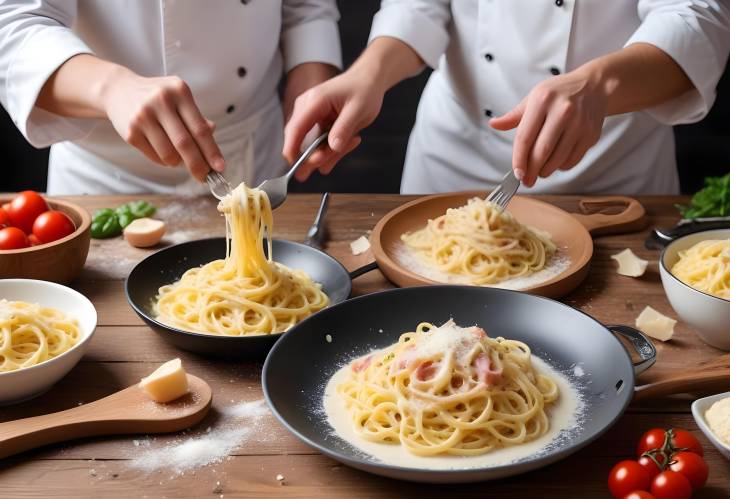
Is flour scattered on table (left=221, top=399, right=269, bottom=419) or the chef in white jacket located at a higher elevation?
the chef in white jacket

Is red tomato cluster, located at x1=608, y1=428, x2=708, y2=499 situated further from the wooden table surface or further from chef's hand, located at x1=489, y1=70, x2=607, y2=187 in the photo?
chef's hand, located at x1=489, y1=70, x2=607, y2=187

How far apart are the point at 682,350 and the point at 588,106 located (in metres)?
0.76

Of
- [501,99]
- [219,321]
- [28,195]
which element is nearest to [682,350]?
[219,321]

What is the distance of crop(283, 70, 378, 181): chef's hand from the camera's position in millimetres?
2680

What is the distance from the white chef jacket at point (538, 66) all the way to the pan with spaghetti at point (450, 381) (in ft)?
3.86

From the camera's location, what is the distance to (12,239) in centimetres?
247

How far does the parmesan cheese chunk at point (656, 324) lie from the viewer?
7.37 feet

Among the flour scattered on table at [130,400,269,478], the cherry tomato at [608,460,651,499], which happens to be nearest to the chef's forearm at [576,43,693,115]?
the cherry tomato at [608,460,651,499]

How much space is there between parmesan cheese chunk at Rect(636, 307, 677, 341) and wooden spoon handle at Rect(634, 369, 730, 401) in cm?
29

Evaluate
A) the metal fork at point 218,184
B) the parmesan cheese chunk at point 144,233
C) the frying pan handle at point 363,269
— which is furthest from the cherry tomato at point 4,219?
the frying pan handle at point 363,269

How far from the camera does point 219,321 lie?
233 centimetres

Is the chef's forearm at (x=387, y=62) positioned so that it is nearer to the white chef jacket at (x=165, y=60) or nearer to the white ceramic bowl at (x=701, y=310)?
the white chef jacket at (x=165, y=60)

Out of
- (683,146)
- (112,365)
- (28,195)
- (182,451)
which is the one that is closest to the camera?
(182,451)

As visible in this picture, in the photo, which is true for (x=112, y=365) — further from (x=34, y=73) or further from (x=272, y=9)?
(x=272, y=9)
